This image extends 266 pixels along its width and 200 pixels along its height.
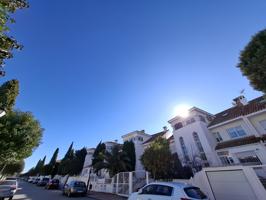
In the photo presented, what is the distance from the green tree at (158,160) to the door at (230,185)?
207 inches

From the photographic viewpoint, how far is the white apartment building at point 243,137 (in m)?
15.8

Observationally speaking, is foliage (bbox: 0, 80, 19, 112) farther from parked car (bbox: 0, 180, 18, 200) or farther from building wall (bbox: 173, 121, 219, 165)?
building wall (bbox: 173, 121, 219, 165)

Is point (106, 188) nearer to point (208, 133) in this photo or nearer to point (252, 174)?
point (208, 133)

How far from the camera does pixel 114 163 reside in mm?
22219

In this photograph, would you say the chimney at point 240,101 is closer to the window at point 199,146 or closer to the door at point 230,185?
the window at point 199,146

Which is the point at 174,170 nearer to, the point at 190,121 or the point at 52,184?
the point at 190,121

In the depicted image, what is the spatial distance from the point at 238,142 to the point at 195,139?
5.08 metres

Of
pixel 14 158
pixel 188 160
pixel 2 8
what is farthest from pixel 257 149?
pixel 14 158

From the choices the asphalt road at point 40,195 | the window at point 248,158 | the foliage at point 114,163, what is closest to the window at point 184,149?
the window at point 248,158

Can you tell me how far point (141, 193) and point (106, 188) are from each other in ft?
46.9

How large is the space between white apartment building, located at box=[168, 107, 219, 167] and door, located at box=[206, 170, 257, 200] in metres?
10.2

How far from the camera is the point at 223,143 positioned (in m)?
19.1

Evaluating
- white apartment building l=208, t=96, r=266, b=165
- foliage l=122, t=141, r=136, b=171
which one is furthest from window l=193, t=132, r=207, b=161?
foliage l=122, t=141, r=136, b=171

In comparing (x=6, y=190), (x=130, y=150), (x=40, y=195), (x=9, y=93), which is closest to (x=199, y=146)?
(x=130, y=150)
